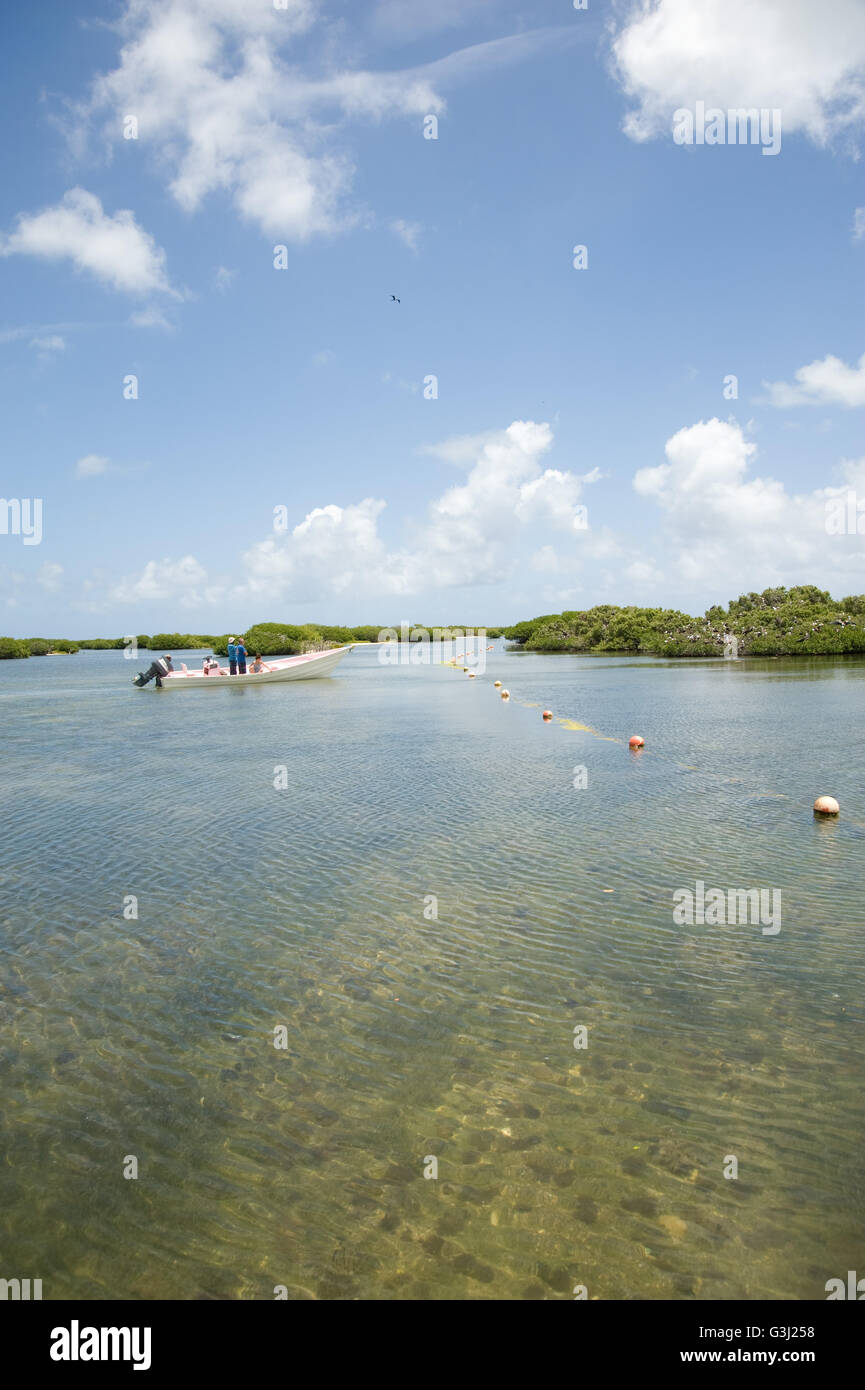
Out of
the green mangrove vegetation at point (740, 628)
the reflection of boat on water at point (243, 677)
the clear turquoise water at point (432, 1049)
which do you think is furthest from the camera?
the green mangrove vegetation at point (740, 628)

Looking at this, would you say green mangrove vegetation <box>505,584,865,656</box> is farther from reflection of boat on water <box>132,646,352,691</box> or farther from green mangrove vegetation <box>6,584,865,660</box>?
reflection of boat on water <box>132,646,352,691</box>

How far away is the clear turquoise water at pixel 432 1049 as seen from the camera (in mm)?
4578

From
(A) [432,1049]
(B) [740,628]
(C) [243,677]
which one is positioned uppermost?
(B) [740,628]

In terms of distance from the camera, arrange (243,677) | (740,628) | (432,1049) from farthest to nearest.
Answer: (740,628) → (243,677) → (432,1049)

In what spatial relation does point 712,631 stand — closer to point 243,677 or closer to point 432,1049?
point 243,677

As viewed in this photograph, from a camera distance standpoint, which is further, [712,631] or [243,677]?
[712,631]

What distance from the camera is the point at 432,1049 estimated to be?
6.72 m

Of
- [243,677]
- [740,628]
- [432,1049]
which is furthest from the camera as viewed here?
[740,628]

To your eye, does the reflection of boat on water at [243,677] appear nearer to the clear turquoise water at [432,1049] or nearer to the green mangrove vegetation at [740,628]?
the clear turquoise water at [432,1049]

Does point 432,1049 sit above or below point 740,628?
below

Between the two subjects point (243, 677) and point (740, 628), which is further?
point (740, 628)

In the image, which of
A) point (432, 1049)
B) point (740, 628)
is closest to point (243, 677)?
point (432, 1049)

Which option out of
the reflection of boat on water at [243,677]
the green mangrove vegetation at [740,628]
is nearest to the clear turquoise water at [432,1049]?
the reflection of boat on water at [243,677]

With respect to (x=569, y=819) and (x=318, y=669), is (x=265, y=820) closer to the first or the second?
(x=569, y=819)
